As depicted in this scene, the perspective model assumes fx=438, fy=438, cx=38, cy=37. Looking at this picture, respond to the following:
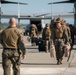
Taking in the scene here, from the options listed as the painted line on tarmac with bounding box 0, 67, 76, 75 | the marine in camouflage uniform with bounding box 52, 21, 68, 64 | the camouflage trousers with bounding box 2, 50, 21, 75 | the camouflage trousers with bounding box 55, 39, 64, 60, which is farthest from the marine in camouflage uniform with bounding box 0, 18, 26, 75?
the camouflage trousers with bounding box 55, 39, 64, 60

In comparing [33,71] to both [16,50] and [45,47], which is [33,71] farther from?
[45,47]

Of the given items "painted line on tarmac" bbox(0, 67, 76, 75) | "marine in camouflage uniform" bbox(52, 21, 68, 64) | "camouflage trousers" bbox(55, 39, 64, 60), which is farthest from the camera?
"camouflage trousers" bbox(55, 39, 64, 60)

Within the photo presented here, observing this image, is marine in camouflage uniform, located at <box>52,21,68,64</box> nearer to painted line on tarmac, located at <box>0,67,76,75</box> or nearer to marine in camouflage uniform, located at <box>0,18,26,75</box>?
painted line on tarmac, located at <box>0,67,76,75</box>

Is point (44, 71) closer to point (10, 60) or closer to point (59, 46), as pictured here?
point (59, 46)

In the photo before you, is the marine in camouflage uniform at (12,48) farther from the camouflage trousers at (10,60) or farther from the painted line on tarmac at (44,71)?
the painted line on tarmac at (44,71)

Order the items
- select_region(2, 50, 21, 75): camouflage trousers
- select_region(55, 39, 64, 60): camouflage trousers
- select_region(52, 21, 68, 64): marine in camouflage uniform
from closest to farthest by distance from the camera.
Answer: select_region(2, 50, 21, 75): camouflage trousers, select_region(52, 21, 68, 64): marine in camouflage uniform, select_region(55, 39, 64, 60): camouflage trousers

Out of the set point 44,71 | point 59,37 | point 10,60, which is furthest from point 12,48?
point 59,37

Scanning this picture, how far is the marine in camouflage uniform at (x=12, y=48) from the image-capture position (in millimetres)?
11172

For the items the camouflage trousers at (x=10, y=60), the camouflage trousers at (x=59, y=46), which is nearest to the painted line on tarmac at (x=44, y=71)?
the camouflage trousers at (x=59, y=46)

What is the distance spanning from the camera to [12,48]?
11.3m

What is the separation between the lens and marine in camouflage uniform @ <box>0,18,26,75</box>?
11.2 meters

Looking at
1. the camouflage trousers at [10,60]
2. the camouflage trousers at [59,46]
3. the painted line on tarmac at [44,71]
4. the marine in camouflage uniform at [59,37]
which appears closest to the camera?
the camouflage trousers at [10,60]

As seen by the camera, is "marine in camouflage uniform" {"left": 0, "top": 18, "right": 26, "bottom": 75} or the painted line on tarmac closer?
"marine in camouflage uniform" {"left": 0, "top": 18, "right": 26, "bottom": 75}

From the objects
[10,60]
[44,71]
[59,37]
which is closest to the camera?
[10,60]
